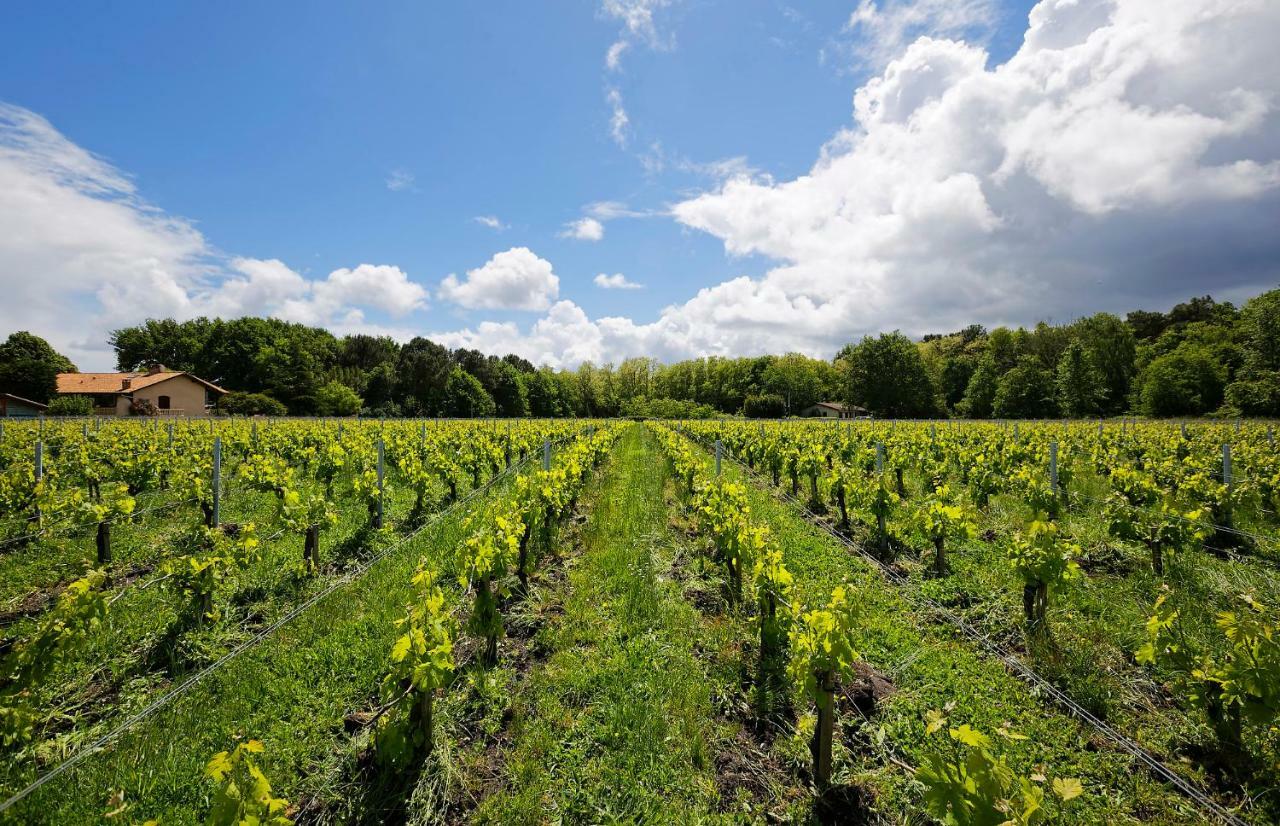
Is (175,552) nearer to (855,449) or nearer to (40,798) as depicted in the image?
(40,798)

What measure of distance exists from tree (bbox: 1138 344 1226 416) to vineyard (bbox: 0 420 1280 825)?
5599cm

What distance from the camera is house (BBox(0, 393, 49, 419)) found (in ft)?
138

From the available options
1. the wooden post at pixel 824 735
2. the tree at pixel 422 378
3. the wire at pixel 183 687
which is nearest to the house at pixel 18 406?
the tree at pixel 422 378

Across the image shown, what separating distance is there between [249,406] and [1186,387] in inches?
3583

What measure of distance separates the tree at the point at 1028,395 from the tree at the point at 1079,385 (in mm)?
2814

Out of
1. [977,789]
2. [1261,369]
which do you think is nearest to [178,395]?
[977,789]

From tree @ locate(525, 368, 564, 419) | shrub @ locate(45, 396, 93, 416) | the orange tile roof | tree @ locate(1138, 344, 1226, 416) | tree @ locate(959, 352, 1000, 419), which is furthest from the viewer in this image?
tree @ locate(525, 368, 564, 419)

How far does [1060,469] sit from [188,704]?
14.5 meters

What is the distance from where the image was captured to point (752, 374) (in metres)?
83.5

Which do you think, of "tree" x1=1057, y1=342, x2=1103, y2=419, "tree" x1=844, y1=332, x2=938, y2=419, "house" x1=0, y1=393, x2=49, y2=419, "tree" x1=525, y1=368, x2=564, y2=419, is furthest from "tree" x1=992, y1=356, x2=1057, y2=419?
"house" x1=0, y1=393, x2=49, y2=419

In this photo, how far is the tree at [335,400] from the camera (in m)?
56.8

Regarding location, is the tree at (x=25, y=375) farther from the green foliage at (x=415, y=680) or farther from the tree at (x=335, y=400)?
the green foliage at (x=415, y=680)

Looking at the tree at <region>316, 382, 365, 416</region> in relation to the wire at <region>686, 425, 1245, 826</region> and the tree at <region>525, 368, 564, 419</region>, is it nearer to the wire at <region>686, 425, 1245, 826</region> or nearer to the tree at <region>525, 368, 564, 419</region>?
the tree at <region>525, 368, 564, 419</region>

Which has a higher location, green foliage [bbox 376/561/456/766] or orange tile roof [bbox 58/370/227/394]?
orange tile roof [bbox 58/370/227/394]
